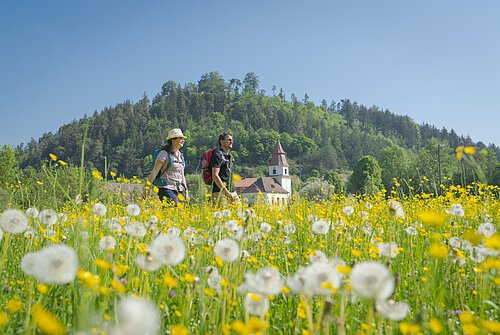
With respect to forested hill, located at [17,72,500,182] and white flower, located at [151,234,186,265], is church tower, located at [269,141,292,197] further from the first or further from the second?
white flower, located at [151,234,186,265]

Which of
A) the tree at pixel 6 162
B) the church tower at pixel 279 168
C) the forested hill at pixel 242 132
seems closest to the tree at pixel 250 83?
the forested hill at pixel 242 132

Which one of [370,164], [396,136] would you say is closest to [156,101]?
[396,136]

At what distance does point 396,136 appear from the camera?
143 meters

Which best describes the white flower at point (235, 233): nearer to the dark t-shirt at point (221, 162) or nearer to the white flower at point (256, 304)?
the white flower at point (256, 304)

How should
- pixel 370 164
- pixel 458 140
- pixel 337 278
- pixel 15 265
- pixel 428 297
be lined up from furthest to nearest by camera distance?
pixel 458 140 < pixel 370 164 < pixel 15 265 < pixel 428 297 < pixel 337 278

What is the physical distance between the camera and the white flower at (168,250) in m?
1.36

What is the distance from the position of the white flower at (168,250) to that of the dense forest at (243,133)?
9045cm

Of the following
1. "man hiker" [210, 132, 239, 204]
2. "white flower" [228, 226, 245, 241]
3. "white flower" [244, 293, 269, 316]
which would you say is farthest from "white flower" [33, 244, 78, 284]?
"man hiker" [210, 132, 239, 204]

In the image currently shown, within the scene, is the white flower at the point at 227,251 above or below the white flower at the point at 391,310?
above

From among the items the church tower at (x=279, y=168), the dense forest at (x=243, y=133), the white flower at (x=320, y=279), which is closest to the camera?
the white flower at (x=320, y=279)

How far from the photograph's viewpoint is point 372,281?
106 centimetres

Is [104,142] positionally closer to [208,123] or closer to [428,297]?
[208,123]

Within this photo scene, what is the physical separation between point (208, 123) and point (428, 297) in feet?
407

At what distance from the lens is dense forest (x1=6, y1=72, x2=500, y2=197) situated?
10619 centimetres
